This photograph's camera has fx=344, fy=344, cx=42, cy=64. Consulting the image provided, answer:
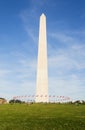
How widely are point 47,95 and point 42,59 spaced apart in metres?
7.01

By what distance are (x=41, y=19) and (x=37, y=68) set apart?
963 cm

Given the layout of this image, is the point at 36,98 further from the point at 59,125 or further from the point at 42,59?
the point at 59,125

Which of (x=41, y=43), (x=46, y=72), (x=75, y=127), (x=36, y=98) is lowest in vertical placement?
(x=75, y=127)

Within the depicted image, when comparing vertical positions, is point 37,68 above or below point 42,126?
above

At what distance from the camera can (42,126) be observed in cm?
2009

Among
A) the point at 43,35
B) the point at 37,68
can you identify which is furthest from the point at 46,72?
the point at 43,35

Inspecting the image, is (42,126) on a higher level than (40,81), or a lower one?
lower

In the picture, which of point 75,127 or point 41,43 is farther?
point 41,43

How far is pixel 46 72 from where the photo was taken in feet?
217

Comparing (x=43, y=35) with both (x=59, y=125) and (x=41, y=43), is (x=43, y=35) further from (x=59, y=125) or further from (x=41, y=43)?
(x=59, y=125)

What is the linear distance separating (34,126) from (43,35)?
1886 inches

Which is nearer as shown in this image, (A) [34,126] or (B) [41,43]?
(A) [34,126]

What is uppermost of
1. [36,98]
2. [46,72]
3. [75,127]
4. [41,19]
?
[41,19]

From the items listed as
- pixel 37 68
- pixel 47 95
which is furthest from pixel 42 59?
pixel 47 95
